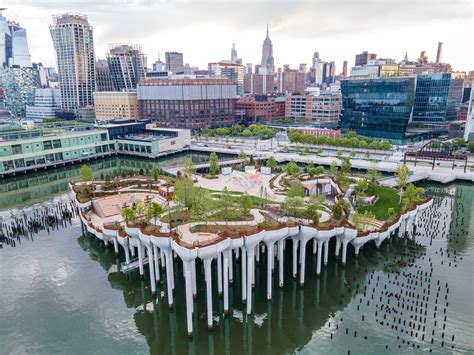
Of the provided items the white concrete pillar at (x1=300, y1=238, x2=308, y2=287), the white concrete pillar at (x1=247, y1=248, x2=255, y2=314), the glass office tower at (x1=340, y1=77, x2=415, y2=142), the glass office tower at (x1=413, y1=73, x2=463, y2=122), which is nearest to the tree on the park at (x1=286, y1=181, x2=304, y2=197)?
the white concrete pillar at (x1=300, y1=238, x2=308, y2=287)

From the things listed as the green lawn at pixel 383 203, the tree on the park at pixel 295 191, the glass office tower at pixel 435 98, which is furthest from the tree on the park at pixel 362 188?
the glass office tower at pixel 435 98

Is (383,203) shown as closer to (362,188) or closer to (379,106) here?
(362,188)

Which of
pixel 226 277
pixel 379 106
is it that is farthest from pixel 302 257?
pixel 379 106

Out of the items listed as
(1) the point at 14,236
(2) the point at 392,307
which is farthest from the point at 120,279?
(2) the point at 392,307

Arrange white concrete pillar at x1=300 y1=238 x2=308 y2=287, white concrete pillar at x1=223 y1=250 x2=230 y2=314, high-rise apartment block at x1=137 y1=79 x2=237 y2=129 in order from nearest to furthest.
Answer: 1. white concrete pillar at x1=223 y1=250 x2=230 y2=314
2. white concrete pillar at x1=300 y1=238 x2=308 y2=287
3. high-rise apartment block at x1=137 y1=79 x2=237 y2=129

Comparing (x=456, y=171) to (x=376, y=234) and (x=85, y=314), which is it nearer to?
(x=376, y=234)

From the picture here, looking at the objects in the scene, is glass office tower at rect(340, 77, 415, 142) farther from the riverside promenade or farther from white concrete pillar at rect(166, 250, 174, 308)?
white concrete pillar at rect(166, 250, 174, 308)

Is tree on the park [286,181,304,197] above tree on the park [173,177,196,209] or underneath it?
underneath

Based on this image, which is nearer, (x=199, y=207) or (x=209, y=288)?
(x=209, y=288)
